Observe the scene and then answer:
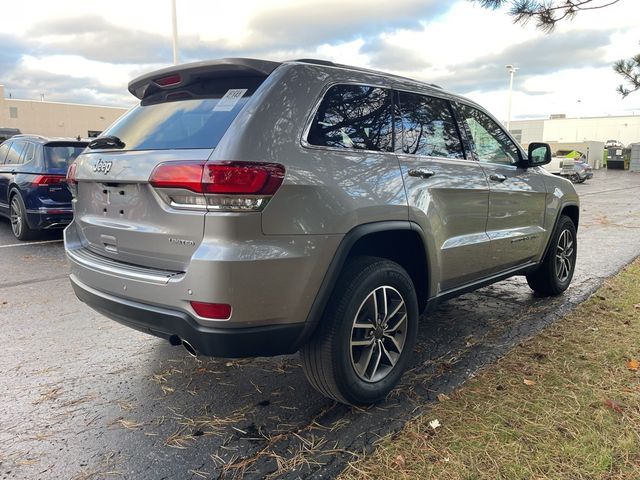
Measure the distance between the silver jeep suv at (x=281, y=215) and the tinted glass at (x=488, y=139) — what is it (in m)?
0.39

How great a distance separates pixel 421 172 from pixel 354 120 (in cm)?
60

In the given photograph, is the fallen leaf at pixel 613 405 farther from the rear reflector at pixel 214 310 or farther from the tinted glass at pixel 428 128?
the rear reflector at pixel 214 310

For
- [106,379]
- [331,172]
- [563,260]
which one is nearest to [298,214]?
[331,172]

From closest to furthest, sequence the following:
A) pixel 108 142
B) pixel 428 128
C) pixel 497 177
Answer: pixel 108 142 → pixel 428 128 → pixel 497 177

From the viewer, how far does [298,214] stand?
262cm

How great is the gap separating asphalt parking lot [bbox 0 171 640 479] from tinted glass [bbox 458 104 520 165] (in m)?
1.44

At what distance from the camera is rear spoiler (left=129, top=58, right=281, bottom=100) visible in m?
2.84

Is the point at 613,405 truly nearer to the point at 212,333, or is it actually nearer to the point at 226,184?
the point at 212,333

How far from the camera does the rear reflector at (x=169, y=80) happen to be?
10.4 feet

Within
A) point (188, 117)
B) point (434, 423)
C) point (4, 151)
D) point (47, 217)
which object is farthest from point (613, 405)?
point (4, 151)

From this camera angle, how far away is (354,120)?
312 centimetres

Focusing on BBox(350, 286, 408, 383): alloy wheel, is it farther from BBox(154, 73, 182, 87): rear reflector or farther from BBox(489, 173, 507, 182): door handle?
BBox(154, 73, 182, 87): rear reflector

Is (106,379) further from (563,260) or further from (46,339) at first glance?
(563,260)

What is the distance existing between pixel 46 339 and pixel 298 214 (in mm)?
2771
